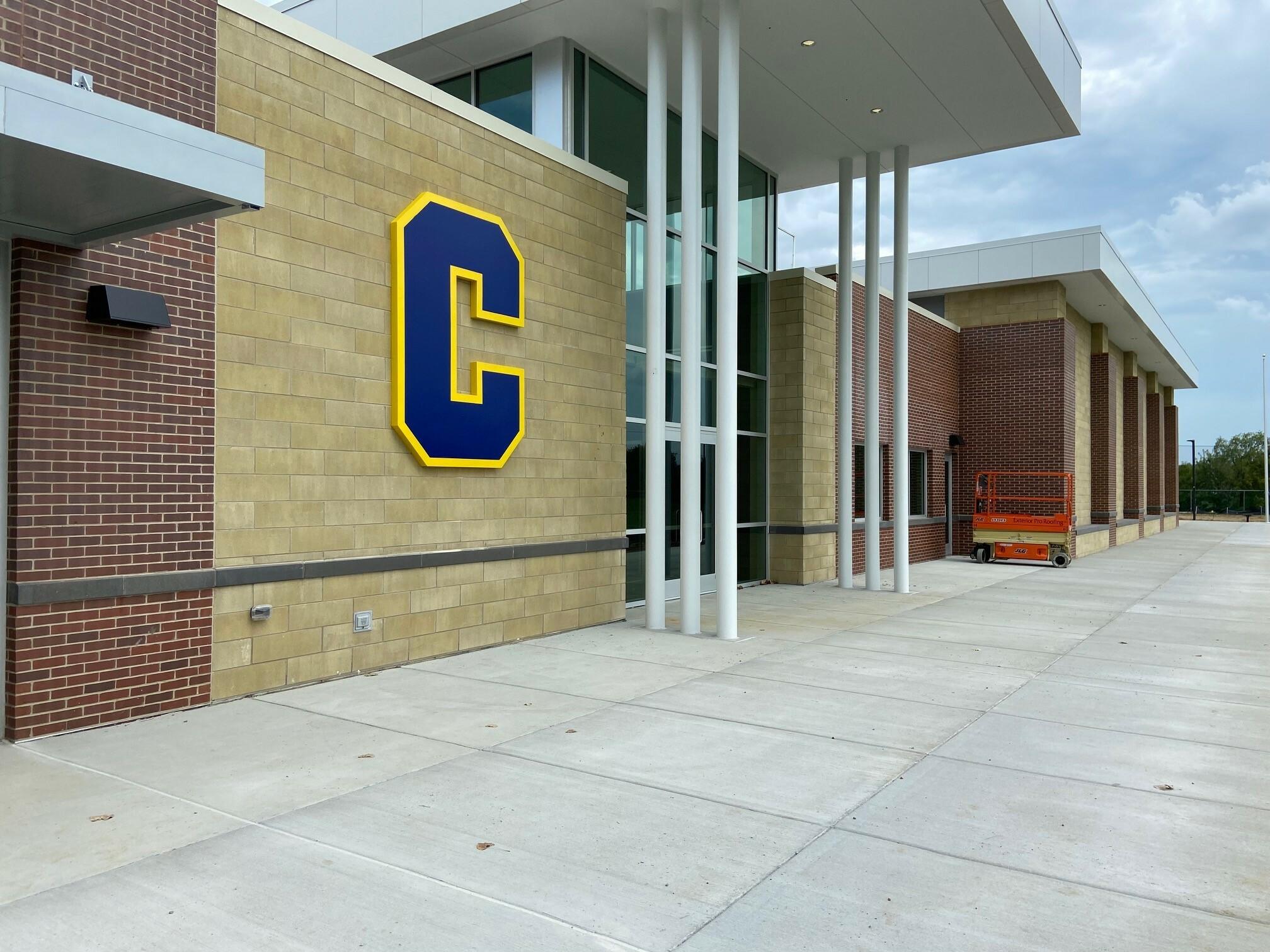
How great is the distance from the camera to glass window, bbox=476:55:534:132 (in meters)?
12.8

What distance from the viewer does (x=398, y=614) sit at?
924cm

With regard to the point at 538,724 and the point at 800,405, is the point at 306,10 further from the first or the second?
the point at 538,724

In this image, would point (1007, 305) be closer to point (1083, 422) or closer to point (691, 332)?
point (1083, 422)

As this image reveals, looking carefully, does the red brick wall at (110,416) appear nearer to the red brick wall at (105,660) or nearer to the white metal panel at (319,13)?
the red brick wall at (105,660)

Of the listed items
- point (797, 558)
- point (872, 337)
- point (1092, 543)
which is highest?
point (872, 337)

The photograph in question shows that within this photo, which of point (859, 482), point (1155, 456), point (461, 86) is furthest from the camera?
point (1155, 456)

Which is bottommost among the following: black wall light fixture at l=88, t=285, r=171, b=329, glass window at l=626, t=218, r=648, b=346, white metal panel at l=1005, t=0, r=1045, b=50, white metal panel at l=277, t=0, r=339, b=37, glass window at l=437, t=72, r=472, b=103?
black wall light fixture at l=88, t=285, r=171, b=329

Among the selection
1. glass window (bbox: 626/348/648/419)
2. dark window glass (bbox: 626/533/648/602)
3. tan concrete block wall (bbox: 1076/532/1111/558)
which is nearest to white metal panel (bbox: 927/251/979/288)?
tan concrete block wall (bbox: 1076/532/1111/558)

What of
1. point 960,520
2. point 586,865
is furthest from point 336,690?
point 960,520

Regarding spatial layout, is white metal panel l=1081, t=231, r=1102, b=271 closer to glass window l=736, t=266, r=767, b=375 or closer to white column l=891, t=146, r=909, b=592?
white column l=891, t=146, r=909, b=592

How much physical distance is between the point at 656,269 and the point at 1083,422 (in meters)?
20.3

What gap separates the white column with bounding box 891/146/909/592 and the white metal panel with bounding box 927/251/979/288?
33.3 feet

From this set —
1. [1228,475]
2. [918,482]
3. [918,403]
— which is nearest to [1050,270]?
[918,403]

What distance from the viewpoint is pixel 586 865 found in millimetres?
4453
